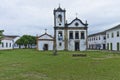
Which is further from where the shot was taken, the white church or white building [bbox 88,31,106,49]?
white building [bbox 88,31,106,49]

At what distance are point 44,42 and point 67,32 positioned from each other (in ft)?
18.6

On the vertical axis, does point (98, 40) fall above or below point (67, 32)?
below

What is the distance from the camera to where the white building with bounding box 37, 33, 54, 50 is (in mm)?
54763

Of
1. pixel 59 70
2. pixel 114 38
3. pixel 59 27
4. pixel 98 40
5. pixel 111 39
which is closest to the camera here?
pixel 59 70

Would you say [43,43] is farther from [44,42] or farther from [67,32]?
[67,32]

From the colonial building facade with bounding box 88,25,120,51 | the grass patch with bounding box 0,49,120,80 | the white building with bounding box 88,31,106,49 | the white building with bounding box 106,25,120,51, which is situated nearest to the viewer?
the grass patch with bounding box 0,49,120,80

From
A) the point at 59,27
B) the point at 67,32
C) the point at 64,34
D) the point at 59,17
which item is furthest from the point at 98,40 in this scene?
the point at 59,17

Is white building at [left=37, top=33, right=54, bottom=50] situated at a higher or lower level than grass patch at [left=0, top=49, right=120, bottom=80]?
higher

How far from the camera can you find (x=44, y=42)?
179 ft

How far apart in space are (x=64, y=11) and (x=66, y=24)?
2.97 meters

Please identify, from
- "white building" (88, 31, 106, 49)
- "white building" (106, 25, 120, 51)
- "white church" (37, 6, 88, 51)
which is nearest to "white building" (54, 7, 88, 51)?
"white church" (37, 6, 88, 51)

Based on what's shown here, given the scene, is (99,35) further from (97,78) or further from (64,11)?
(97,78)

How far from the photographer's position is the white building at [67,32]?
54.8 m

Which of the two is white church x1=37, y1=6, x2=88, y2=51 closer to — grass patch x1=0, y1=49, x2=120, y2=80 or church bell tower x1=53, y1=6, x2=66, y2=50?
church bell tower x1=53, y1=6, x2=66, y2=50
